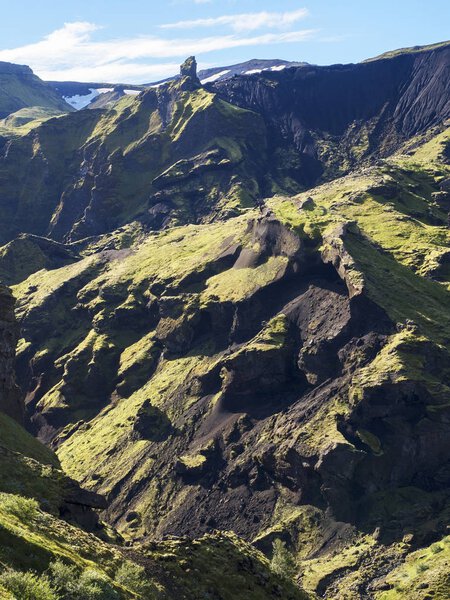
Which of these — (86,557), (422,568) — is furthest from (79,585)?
(422,568)

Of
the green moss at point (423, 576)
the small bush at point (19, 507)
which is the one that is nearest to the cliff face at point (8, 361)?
the small bush at point (19, 507)

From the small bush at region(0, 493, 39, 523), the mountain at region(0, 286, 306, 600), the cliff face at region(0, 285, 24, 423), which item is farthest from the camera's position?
the cliff face at region(0, 285, 24, 423)

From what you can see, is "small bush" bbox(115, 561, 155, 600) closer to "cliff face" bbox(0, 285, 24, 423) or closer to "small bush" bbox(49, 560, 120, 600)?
"small bush" bbox(49, 560, 120, 600)

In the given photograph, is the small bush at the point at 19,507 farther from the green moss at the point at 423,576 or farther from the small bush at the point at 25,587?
the green moss at the point at 423,576

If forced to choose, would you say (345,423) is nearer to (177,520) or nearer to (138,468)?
(177,520)

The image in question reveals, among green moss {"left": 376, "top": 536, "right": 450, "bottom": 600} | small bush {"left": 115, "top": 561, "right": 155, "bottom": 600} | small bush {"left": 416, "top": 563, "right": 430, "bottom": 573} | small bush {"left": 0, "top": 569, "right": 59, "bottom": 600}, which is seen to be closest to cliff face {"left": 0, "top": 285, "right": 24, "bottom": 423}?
small bush {"left": 115, "top": 561, "right": 155, "bottom": 600}

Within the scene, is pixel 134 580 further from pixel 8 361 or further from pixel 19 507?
pixel 8 361
